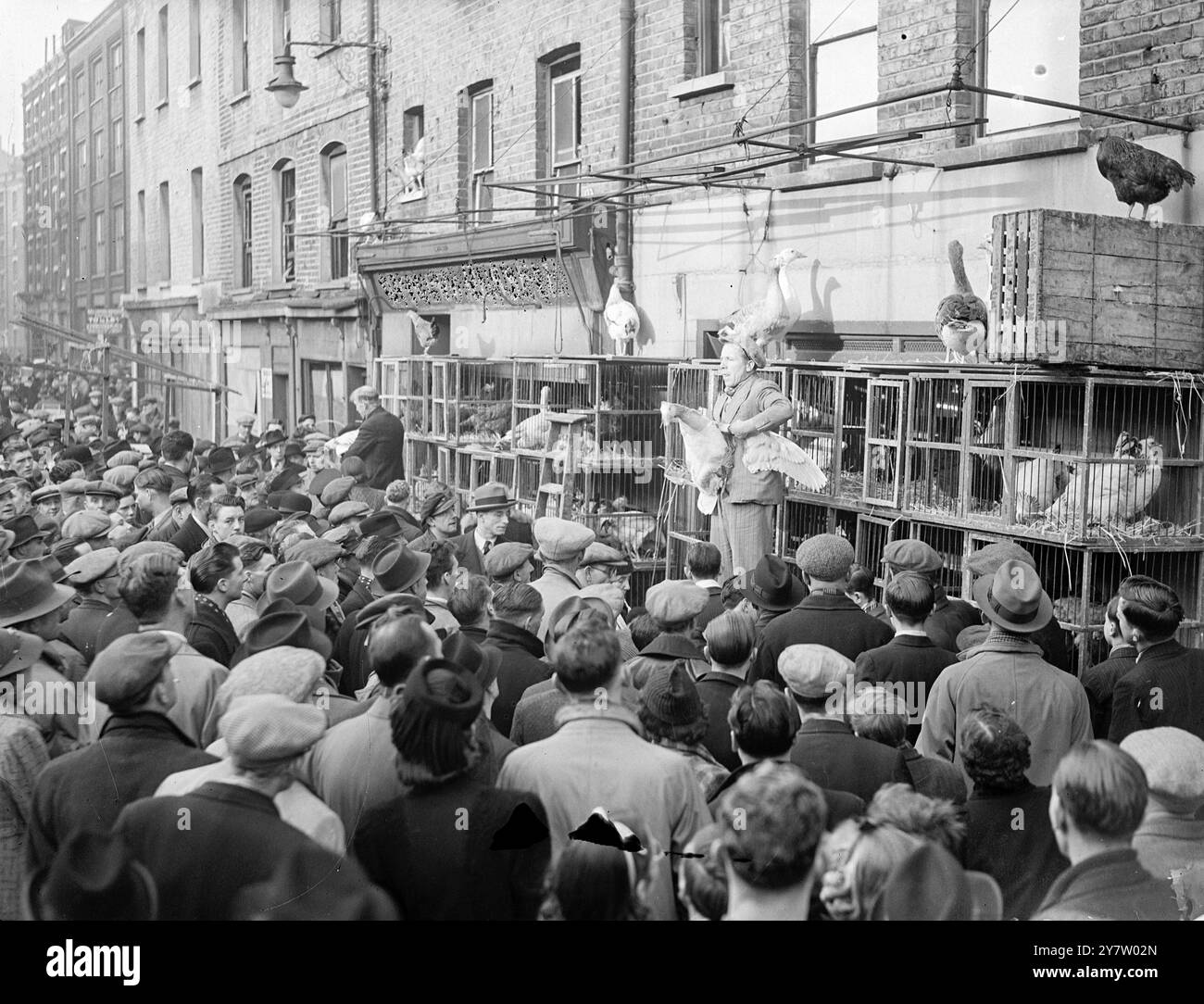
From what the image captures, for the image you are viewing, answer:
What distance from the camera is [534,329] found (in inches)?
471

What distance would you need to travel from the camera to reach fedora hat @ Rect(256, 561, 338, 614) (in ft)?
17.7

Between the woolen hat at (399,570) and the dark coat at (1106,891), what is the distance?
3.20 metres

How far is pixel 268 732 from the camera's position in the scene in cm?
326

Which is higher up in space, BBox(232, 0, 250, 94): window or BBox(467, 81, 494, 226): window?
BBox(467, 81, 494, 226): window

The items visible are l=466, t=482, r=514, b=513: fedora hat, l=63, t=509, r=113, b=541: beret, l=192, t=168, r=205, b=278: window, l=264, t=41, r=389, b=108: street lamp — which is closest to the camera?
l=63, t=509, r=113, b=541: beret

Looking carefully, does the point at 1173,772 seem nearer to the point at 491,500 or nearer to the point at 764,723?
the point at 764,723

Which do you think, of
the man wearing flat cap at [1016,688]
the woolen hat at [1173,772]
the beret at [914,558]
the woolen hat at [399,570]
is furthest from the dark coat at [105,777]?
the beret at [914,558]

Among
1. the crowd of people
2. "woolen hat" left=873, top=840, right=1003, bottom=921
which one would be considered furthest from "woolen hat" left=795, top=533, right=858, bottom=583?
"woolen hat" left=873, top=840, right=1003, bottom=921

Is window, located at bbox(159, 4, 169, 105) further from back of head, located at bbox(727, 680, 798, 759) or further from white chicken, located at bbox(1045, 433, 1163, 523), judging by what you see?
white chicken, located at bbox(1045, 433, 1163, 523)

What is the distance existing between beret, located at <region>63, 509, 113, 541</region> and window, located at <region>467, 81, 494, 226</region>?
16.3 feet

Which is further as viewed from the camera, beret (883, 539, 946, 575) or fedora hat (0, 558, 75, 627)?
beret (883, 539, 946, 575)

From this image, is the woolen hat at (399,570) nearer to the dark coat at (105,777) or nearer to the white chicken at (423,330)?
the dark coat at (105,777)
